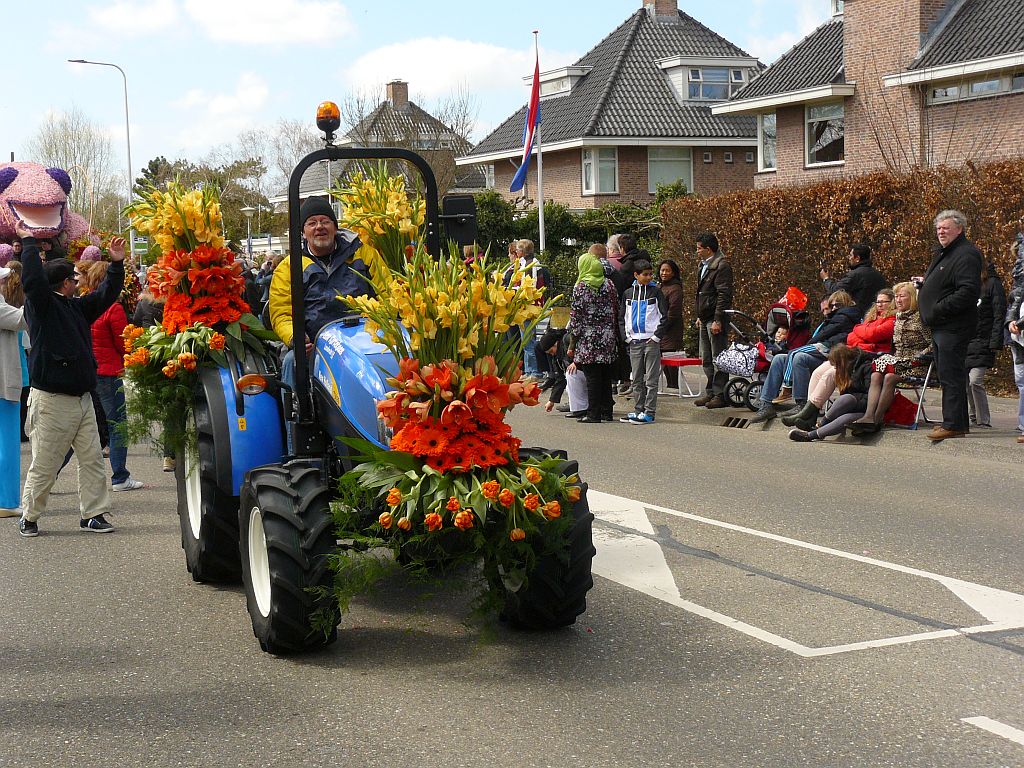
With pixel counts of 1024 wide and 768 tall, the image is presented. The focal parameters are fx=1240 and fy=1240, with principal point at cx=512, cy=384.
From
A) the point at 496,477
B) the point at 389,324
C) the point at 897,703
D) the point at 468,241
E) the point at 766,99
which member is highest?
the point at 766,99

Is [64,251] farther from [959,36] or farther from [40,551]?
[959,36]

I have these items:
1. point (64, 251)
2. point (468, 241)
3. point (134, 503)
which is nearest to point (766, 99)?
point (64, 251)

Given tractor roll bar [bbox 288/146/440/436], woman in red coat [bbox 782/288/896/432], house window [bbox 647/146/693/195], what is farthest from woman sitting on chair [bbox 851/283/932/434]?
house window [bbox 647/146/693/195]

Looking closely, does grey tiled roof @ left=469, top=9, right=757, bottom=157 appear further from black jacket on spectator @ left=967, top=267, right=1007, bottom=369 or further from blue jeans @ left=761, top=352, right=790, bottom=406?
black jacket on spectator @ left=967, top=267, right=1007, bottom=369

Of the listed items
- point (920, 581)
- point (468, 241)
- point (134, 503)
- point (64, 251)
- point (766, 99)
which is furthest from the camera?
point (766, 99)

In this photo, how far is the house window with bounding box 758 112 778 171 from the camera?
3603 centimetres

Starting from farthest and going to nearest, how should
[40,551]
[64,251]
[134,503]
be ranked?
[64,251]
[134,503]
[40,551]

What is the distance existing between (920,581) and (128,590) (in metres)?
4.51

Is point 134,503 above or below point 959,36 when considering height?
below

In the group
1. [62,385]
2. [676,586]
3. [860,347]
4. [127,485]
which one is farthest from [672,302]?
[676,586]

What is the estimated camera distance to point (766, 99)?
3412 cm

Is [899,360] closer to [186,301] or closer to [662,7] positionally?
[186,301]

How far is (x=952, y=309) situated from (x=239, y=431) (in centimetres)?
776

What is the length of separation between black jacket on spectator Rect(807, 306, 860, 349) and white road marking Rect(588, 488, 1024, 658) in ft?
17.8
